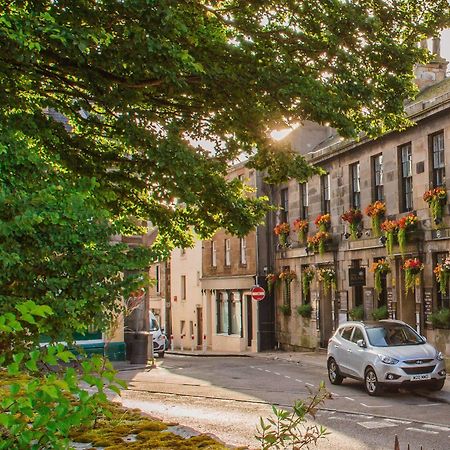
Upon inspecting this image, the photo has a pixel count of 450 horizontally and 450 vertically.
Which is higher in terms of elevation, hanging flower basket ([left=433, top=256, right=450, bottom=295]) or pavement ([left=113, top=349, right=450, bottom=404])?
hanging flower basket ([left=433, top=256, right=450, bottom=295])

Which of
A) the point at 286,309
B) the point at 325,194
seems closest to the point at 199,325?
the point at 286,309

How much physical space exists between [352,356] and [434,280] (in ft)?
20.7

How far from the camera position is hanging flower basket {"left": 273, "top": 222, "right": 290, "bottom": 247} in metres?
35.4

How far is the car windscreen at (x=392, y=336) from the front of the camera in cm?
1845

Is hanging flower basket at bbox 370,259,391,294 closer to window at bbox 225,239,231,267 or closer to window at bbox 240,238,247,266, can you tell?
window at bbox 240,238,247,266

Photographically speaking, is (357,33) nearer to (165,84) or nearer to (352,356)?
(165,84)

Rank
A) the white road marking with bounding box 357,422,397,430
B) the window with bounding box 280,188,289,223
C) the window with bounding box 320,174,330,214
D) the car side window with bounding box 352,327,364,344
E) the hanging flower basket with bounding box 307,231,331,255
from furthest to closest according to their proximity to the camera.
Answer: the window with bounding box 280,188,289,223
the window with bounding box 320,174,330,214
the hanging flower basket with bounding box 307,231,331,255
the car side window with bounding box 352,327,364,344
the white road marking with bounding box 357,422,397,430

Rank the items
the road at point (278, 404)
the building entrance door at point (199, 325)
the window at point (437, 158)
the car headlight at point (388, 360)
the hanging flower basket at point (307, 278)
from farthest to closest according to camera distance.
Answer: the building entrance door at point (199, 325) → the hanging flower basket at point (307, 278) → the window at point (437, 158) → the car headlight at point (388, 360) → the road at point (278, 404)

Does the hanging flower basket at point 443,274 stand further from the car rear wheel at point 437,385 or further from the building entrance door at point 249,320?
the building entrance door at point 249,320

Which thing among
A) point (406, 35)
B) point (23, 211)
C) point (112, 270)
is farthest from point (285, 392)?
point (23, 211)

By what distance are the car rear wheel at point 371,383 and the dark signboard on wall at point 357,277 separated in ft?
33.5

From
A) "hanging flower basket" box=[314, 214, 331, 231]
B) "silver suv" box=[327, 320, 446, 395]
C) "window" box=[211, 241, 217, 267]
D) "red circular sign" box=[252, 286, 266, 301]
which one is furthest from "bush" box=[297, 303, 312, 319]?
"silver suv" box=[327, 320, 446, 395]

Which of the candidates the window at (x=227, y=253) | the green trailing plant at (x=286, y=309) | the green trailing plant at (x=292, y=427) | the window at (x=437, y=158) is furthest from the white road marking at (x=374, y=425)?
the window at (x=227, y=253)

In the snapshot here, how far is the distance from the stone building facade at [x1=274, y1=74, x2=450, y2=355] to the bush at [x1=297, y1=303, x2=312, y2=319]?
26cm
